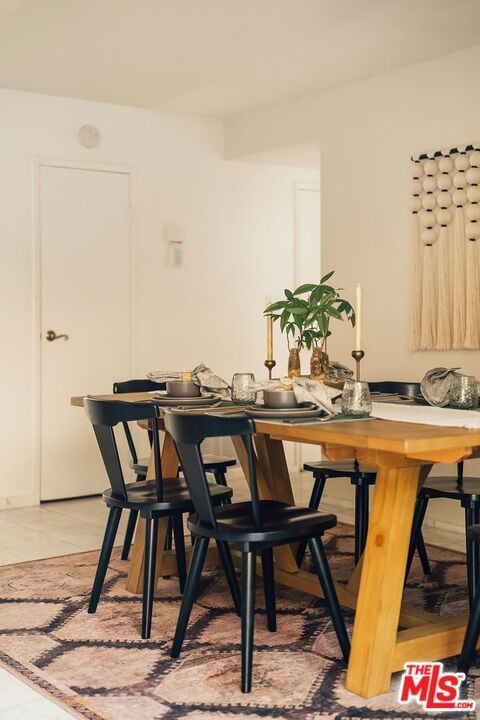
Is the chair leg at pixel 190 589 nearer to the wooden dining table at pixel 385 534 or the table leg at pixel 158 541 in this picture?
the wooden dining table at pixel 385 534

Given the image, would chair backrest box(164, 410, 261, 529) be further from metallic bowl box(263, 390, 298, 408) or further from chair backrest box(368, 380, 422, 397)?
chair backrest box(368, 380, 422, 397)

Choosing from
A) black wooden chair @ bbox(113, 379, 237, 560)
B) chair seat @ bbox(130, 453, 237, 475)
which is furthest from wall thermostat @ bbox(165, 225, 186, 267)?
chair seat @ bbox(130, 453, 237, 475)

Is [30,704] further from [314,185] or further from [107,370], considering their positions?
[314,185]

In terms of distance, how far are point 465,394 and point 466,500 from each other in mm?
461

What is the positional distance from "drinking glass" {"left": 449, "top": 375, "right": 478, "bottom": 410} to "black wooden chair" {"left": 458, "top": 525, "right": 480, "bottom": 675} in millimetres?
490

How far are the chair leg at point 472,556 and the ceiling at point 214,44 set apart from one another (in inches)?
87.4

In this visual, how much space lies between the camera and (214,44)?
4.73m

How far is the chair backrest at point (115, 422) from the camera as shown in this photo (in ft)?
10.4

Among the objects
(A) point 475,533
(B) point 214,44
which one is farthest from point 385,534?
(B) point 214,44

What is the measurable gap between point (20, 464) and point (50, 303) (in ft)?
3.36

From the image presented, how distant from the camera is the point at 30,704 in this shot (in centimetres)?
260

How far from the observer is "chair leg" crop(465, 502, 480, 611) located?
3088mm

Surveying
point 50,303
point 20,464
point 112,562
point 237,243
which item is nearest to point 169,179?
point 237,243

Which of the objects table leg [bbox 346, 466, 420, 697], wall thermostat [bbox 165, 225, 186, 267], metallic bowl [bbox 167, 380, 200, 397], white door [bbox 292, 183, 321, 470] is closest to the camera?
table leg [bbox 346, 466, 420, 697]
